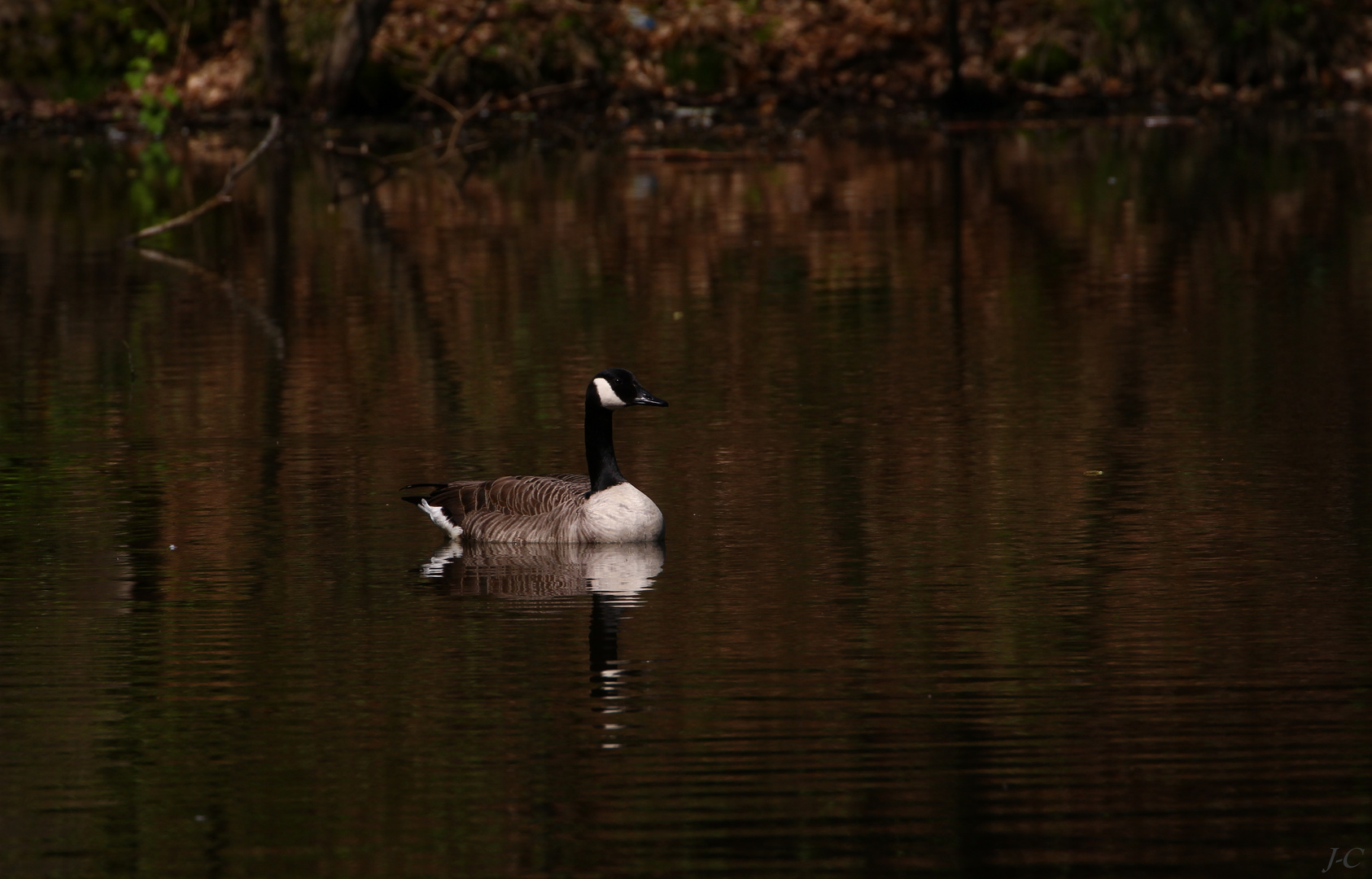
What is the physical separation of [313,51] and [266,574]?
97.7 ft

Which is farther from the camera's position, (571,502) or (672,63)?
(672,63)

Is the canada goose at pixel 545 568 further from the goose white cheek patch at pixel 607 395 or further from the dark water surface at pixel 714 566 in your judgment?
the goose white cheek patch at pixel 607 395

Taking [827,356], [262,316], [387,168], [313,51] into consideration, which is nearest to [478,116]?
[313,51]

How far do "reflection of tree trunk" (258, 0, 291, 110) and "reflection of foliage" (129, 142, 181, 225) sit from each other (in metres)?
2.42

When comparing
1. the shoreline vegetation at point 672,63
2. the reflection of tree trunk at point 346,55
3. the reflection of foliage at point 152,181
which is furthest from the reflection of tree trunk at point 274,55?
the reflection of foliage at point 152,181

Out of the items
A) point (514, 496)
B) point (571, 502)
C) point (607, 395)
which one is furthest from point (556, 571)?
point (607, 395)

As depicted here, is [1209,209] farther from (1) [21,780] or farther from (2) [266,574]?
(1) [21,780]

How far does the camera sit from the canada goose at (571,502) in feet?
37.4

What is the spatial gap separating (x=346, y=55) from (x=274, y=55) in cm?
122

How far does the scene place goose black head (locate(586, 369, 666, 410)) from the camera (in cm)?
1193

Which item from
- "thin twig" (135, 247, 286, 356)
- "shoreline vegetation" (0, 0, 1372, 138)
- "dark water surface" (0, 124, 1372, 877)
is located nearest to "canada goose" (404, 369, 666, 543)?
"dark water surface" (0, 124, 1372, 877)

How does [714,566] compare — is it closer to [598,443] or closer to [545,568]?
[545,568]

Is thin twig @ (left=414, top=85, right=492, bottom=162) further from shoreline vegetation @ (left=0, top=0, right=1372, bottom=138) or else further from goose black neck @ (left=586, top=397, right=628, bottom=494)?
goose black neck @ (left=586, top=397, right=628, bottom=494)

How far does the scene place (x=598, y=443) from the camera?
11.9 metres
